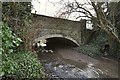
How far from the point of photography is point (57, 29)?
8836 millimetres

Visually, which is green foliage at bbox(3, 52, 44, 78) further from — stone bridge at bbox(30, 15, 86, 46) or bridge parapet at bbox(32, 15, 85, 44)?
bridge parapet at bbox(32, 15, 85, 44)

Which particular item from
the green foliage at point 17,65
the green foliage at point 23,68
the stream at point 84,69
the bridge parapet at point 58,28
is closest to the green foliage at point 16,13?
the bridge parapet at point 58,28

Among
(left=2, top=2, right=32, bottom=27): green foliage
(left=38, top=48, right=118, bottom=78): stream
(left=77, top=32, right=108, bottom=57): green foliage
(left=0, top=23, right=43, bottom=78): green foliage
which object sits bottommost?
(left=38, top=48, right=118, bottom=78): stream

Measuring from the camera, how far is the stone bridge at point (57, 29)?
7091 mm

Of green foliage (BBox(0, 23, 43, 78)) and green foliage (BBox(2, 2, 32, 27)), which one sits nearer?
green foliage (BBox(0, 23, 43, 78))

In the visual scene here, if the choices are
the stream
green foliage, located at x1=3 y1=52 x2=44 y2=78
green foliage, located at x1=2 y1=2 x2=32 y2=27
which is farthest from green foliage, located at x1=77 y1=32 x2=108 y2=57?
green foliage, located at x1=3 y1=52 x2=44 y2=78

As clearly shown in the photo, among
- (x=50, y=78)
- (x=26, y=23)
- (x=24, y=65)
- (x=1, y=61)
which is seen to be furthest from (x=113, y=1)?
(x=1, y=61)

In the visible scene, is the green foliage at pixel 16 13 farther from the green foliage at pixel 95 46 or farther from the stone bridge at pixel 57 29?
the green foliage at pixel 95 46

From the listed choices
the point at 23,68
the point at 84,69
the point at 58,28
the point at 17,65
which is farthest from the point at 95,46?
the point at 17,65

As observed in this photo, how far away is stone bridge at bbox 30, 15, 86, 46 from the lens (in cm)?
709

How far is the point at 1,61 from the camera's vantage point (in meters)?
2.82

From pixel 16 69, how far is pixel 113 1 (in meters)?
4.86

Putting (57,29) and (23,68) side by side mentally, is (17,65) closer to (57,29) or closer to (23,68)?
(23,68)

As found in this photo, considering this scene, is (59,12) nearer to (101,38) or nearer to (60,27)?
(60,27)
